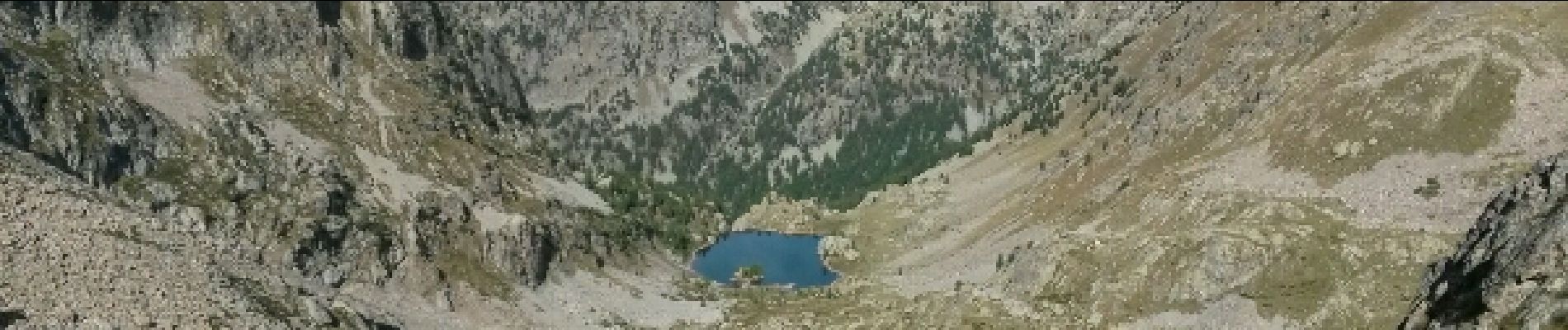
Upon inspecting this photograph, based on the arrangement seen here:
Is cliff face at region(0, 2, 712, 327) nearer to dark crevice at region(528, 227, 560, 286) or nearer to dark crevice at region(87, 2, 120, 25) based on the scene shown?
dark crevice at region(87, 2, 120, 25)

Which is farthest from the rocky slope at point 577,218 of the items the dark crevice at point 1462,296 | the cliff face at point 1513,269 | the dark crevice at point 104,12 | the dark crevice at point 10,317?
the dark crevice at point 1462,296

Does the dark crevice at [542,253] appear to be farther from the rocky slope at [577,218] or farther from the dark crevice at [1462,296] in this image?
the dark crevice at [1462,296]

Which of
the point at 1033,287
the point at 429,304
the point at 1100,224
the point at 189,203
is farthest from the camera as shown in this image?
the point at 1100,224

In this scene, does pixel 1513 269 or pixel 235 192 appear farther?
pixel 235 192

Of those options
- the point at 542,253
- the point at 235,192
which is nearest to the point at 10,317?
the point at 235,192

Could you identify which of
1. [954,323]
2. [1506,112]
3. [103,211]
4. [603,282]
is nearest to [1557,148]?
[1506,112]

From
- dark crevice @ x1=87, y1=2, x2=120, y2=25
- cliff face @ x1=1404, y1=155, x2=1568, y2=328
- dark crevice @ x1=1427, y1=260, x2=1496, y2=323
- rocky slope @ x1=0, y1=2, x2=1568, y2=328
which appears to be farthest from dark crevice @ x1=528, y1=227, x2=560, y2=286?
dark crevice @ x1=1427, y1=260, x2=1496, y2=323

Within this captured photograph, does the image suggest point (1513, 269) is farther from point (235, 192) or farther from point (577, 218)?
point (577, 218)

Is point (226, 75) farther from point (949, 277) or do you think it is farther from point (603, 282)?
point (949, 277)

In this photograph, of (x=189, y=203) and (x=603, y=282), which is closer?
(x=189, y=203)

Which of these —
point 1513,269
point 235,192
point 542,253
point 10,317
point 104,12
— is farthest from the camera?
point 542,253
